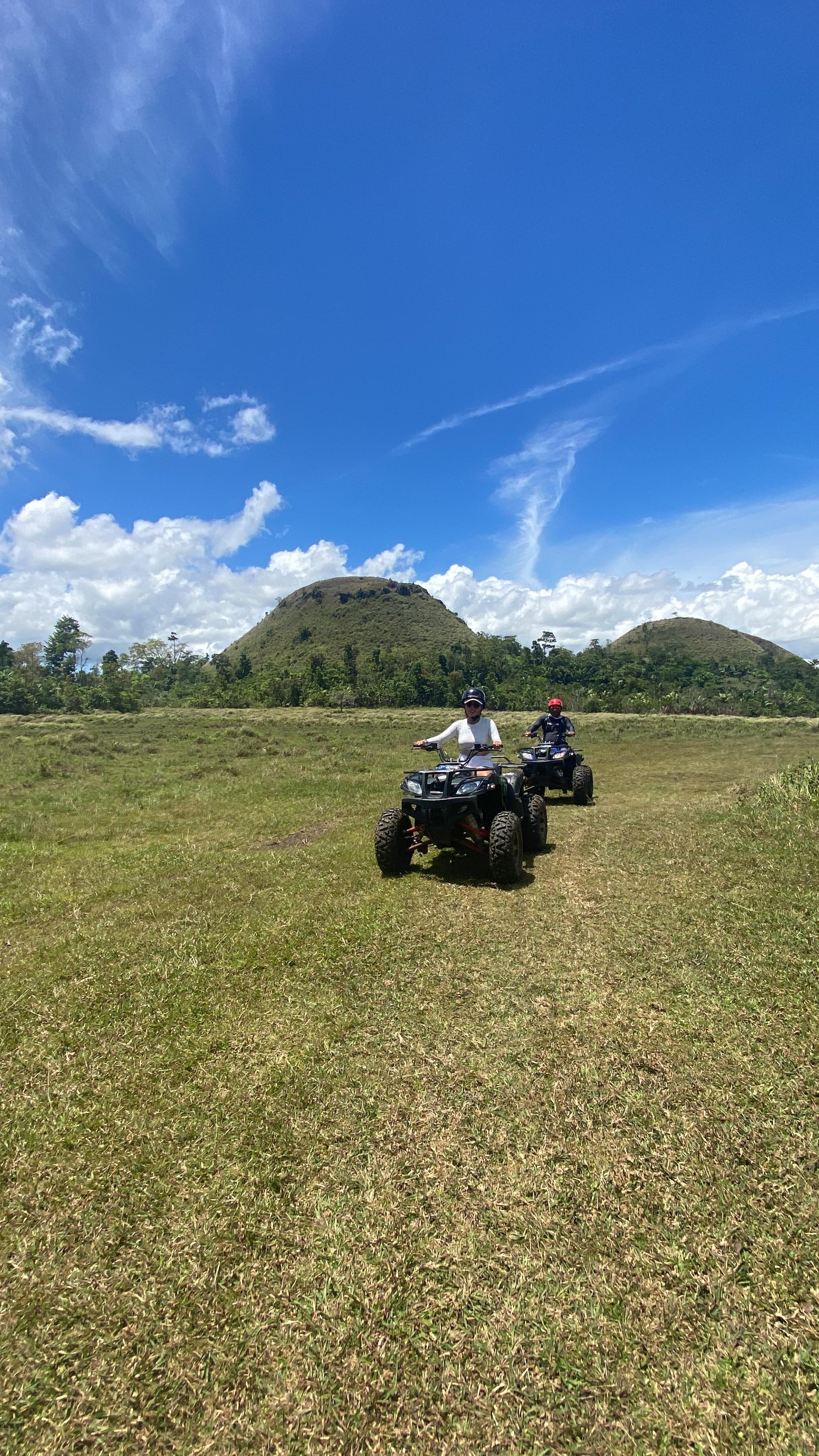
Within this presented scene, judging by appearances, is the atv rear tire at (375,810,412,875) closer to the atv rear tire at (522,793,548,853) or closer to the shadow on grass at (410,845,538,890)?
the shadow on grass at (410,845,538,890)

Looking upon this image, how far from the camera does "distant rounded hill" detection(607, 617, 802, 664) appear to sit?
4771 inches

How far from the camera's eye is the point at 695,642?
13050 cm

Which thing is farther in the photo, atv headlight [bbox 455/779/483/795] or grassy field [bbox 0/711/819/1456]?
atv headlight [bbox 455/779/483/795]

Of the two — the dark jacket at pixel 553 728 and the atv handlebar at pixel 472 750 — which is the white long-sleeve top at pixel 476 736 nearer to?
the atv handlebar at pixel 472 750

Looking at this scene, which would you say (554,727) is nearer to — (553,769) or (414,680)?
(553,769)

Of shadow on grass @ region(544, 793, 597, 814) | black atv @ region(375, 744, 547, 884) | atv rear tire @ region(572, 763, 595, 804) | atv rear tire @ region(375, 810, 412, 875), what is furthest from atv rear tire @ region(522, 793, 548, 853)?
atv rear tire @ region(572, 763, 595, 804)

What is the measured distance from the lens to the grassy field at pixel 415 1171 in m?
1.94

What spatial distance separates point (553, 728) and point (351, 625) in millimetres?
119526

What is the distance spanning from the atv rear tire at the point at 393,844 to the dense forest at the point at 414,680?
59639mm

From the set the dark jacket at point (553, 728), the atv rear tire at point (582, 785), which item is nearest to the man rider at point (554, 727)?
the dark jacket at point (553, 728)

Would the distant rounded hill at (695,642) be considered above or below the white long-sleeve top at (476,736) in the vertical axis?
above

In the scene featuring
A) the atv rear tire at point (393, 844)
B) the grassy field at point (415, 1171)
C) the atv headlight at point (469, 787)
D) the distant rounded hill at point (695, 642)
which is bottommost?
the grassy field at point (415, 1171)

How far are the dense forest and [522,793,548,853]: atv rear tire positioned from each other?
58.9 m

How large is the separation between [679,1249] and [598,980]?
219 centimetres
